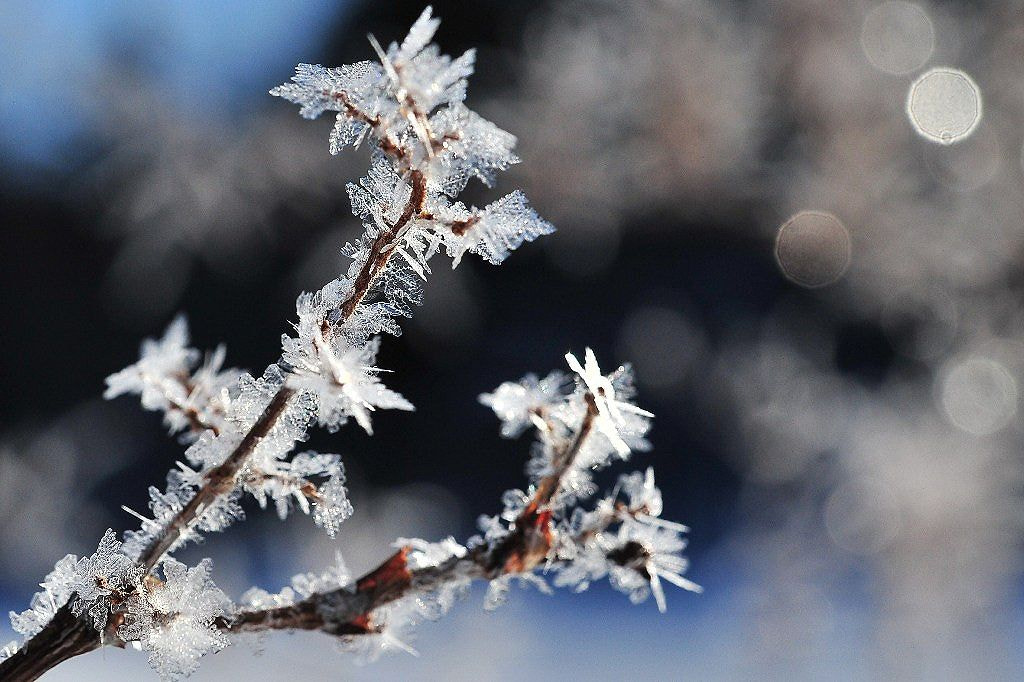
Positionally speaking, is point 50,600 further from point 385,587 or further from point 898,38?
point 898,38

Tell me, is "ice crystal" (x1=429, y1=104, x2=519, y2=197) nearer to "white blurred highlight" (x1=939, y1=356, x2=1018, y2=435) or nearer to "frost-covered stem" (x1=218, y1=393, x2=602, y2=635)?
"frost-covered stem" (x1=218, y1=393, x2=602, y2=635)

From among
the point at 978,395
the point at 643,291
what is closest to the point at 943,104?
the point at 978,395

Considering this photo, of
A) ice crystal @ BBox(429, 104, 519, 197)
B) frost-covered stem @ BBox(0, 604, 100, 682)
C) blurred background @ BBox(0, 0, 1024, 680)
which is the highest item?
blurred background @ BBox(0, 0, 1024, 680)

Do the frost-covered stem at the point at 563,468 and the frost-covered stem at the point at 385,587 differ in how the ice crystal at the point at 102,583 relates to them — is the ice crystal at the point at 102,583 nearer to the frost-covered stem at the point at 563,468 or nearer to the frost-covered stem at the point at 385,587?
the frost-covered stem at the point at 385,587

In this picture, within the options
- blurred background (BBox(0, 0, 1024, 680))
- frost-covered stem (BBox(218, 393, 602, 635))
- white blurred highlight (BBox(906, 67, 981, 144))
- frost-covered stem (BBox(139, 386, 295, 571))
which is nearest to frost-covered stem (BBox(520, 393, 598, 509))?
frost-covered stem (BBox(218, 393, 602, 635))

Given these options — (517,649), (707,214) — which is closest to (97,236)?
(517,649)

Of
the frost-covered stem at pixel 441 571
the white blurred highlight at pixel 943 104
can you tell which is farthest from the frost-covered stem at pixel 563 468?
the white blurred highlight at pixel 943 104

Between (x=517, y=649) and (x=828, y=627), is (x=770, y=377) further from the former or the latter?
(x=517, y=649)
